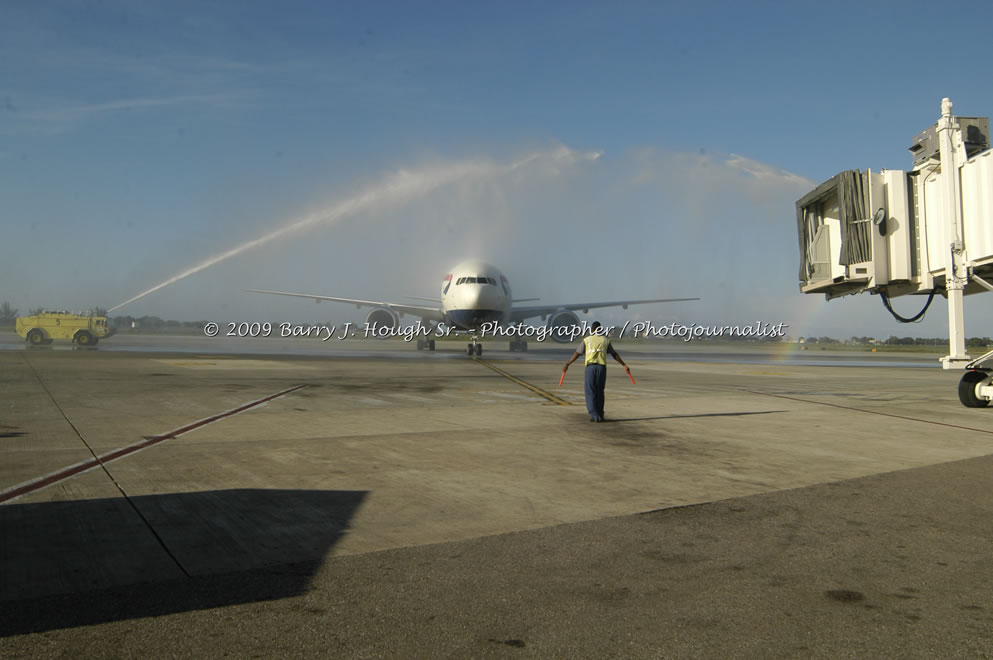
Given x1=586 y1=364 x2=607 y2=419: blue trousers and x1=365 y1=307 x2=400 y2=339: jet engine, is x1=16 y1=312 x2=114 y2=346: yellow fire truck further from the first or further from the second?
x1=586 y1=364 x2=607 y2=419: blue trousers

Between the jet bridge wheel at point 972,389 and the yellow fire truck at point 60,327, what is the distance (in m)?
47.2

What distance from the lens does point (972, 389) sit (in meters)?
13.6

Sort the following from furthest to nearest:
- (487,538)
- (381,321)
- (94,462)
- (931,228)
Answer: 1. (381,321)
2. (931,228)
3. (94,462)
4. (487,538)

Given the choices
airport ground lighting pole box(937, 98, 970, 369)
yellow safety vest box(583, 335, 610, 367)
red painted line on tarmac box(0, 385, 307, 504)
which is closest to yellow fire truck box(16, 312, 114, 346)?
red painted line on tarmac box(0, 385, 307, 504)

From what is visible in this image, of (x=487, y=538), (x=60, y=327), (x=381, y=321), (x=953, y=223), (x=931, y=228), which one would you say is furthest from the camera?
(x=60, y=327)

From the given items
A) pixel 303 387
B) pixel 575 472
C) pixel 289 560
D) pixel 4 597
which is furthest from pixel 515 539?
pixel 303 387

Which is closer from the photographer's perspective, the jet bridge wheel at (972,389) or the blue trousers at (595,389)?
the blue trousers at (595,389)

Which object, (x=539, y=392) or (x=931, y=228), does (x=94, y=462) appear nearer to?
(x=539, y=392)

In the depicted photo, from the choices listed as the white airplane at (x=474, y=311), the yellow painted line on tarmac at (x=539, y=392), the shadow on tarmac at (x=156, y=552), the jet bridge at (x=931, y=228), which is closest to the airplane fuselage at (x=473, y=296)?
the white airplane at (x=474, y=311)

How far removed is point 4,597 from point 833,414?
12.7 m

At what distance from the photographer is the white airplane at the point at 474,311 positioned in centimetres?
3700

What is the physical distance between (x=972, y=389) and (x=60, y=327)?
4881 centimetres

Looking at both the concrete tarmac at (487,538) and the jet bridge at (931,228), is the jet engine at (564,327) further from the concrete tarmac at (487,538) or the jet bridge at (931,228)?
the concrete tarmac at (487,538)

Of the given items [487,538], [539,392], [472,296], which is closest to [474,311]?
[472,296]
